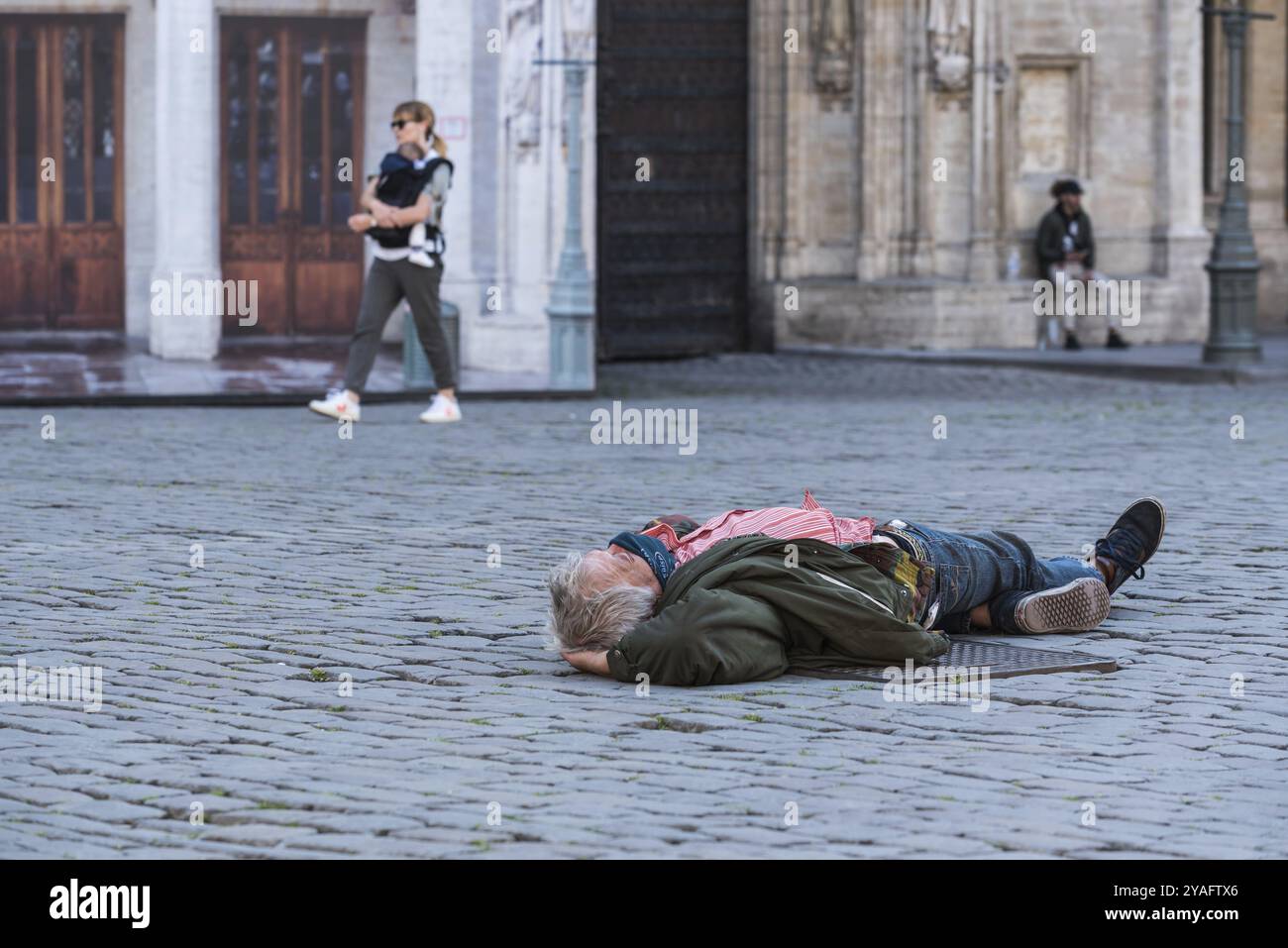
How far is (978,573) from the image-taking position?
7.84m

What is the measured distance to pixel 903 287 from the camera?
82.1 feet

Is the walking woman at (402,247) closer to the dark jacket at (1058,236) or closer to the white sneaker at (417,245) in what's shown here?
the white sneaker at (417,245)

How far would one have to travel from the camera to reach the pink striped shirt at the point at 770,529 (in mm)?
7449

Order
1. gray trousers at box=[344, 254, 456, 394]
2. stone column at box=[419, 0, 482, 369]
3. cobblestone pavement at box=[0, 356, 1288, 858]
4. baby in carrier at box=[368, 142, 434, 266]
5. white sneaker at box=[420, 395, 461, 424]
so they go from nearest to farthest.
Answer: cobblestone pavement at box=[0, 356, 1288, 858], baby in carrier at box=[368, 142, 434, 266], gray trousers at box=[344, 254, 456, 394], white sneaker at box=[420, 395, 461, 424], stone column at box=[419, 0, 482, 369]

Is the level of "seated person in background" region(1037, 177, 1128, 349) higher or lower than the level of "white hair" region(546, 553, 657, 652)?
higher

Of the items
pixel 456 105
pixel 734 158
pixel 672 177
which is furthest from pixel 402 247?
pixel 734 158

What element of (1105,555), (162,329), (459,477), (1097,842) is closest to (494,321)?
(162,329)

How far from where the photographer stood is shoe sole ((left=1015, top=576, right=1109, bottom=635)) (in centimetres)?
798

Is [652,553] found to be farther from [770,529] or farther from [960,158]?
[960,158]

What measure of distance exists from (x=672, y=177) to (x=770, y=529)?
18.2 meters

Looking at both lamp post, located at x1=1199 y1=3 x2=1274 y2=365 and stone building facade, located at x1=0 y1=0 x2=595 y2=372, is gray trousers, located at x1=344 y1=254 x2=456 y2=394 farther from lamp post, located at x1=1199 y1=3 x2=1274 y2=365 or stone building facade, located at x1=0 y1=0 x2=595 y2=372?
lamp post, located at x1=1199 y1=3 x2=1274 y2=365

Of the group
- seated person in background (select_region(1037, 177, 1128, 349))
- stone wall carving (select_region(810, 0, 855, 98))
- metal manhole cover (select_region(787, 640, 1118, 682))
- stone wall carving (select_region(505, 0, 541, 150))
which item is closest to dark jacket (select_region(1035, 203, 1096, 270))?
seated person in background (select_region(1037, 177, 1128, 349))

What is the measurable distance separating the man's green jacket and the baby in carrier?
9259 mm

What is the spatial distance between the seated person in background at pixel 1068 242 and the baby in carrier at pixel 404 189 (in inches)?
407
